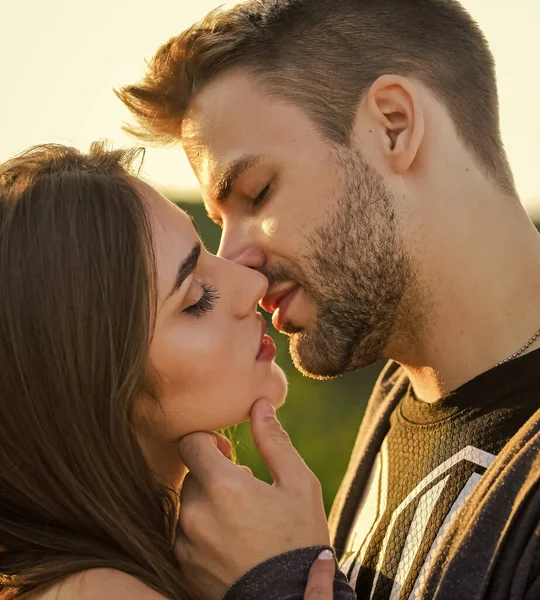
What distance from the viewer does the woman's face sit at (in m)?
2.18

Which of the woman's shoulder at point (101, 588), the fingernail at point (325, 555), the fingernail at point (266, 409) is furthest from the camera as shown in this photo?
the fingernail at point (266, 409)

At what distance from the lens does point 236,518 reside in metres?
2.02

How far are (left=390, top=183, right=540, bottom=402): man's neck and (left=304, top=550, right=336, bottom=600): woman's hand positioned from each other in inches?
31.2

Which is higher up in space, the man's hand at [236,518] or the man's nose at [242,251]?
the man's nose at [242,251]

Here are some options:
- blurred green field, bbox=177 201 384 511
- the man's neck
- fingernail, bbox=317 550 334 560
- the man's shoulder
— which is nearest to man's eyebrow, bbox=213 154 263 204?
the man's neck

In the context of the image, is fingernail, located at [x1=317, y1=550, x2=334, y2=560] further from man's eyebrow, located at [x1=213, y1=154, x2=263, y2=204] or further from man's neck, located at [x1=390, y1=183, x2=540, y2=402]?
man's eyebrow, located at [x1=213, y1=154, x2=263, y2=204]

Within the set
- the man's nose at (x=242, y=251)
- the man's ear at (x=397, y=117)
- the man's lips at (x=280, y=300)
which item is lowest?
the man's lips at (x=280, y=300)

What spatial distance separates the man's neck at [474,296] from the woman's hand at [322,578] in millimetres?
792

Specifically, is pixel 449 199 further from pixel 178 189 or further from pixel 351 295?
pixel 178 189

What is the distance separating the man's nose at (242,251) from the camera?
2756 mm

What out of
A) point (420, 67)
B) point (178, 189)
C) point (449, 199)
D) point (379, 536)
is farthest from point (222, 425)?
point (178, 189)

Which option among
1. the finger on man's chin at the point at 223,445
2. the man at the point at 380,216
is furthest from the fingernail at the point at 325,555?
the finger on man's chin at the point at 223,445

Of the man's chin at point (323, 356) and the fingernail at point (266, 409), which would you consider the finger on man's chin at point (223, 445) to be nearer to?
the fingernail at point (266, 409)

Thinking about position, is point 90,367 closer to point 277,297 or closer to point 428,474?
point 277,297
